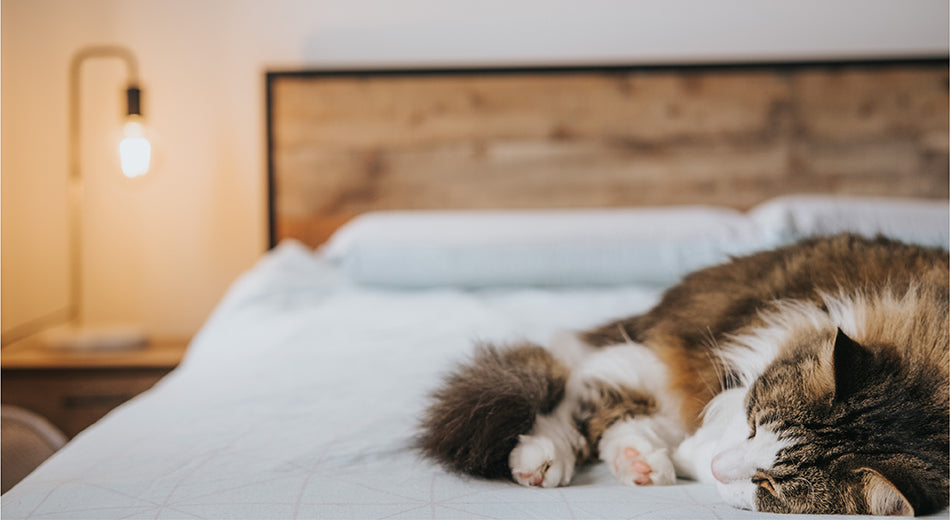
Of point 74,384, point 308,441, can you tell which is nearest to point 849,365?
point 308,441

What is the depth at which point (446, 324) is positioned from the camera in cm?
154

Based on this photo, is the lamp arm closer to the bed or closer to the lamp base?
the lamp base

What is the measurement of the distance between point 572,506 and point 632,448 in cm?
17

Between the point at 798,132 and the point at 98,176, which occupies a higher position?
the point at 798,132

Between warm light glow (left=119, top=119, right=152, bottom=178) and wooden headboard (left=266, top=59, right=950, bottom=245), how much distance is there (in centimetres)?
41

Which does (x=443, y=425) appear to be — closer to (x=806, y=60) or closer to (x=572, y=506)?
(x=572, y=506)

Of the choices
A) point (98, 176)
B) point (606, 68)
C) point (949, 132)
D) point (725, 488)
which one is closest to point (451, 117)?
Answer: point (606, 68)

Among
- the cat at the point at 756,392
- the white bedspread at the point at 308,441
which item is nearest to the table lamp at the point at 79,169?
the white bedspread at the point at 308,441

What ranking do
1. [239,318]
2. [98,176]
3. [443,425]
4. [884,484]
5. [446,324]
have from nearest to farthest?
1. [884,484]
2. [443,425]
3. [446,324]
4. [239,318]
5. [98,176]

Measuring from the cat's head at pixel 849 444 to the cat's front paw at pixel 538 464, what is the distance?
0.17 metres

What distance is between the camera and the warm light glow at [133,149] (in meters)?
2.20

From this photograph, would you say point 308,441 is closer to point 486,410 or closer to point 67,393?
point 486,410

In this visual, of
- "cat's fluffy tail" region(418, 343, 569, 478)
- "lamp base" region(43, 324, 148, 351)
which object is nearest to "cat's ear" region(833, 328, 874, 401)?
"cat's fluffy tail" region(418, 343, 569, 478)

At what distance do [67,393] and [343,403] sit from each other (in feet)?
4.41
